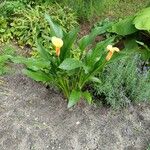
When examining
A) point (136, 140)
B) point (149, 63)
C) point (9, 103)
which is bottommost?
point (9, 103)

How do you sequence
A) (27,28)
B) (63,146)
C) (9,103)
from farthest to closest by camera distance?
(27,28) < (9,103) < (63,146)

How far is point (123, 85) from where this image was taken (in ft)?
14.0

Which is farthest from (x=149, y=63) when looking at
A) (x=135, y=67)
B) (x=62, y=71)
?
(x=62, y=71)

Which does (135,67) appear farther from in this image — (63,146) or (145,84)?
(63,146)

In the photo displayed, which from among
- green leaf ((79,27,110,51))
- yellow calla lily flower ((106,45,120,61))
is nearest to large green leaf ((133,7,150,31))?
green leaf ((79,27,110,51))

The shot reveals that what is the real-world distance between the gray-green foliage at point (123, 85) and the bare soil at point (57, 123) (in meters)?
0.16

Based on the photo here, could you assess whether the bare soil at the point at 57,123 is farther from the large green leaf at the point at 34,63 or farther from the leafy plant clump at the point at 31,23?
the leafy plant clump at the point at 31,23

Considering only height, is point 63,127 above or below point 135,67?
below

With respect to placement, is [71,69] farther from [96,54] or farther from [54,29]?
[54,29]

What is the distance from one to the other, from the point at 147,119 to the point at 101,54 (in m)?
0.93

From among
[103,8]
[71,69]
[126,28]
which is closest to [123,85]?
[71,69]

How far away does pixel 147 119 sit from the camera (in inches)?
166

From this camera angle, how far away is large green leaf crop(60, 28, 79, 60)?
389cm

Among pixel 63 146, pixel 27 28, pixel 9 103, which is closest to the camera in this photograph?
pixel 63 146
